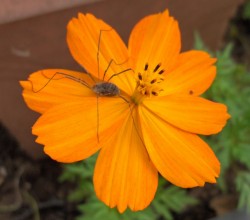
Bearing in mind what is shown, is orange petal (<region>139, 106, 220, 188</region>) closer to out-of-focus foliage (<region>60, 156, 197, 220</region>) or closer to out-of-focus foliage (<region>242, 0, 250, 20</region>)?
out-of-focus foliage (<region>60, 156, 197, 220</region>)

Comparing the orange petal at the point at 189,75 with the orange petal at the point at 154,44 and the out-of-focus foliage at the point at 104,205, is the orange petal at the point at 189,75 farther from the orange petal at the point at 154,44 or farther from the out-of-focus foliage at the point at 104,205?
the out-of-focus foliage at the point at 104,205

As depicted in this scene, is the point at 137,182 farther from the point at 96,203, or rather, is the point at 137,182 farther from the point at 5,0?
the point at 5,0

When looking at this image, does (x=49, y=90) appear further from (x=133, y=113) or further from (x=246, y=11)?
(x=246, y=11)

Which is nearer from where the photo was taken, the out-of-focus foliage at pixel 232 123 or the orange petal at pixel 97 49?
the orange petal at pixel 97 49

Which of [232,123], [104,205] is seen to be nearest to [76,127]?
[104,205]

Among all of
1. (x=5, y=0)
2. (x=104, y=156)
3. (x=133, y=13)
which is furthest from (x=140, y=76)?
(x=133, y=13)

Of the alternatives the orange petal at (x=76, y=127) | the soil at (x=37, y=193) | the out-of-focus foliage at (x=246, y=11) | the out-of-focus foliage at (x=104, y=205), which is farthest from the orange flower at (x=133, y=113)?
the out-of-focus foliage at (x=246, y=11)
